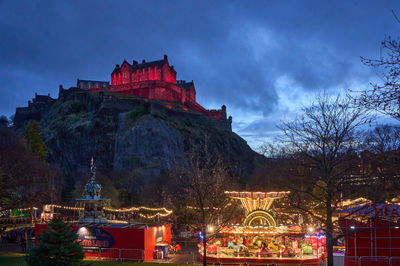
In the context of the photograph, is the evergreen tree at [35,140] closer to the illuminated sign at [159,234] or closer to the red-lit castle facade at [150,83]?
the illuminated sign at [159,234]

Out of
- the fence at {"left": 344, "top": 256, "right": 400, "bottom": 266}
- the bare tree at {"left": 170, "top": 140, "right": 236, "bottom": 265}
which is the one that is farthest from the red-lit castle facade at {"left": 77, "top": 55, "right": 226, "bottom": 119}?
the fence at {"left": 344, "top": 256, "right": 400, "bottom": 266}

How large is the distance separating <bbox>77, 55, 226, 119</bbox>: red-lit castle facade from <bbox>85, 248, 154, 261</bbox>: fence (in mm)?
81691

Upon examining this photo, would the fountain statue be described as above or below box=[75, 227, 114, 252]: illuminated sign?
above

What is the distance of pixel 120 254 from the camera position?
2456 cm

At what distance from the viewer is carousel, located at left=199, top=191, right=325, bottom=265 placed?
22.5m

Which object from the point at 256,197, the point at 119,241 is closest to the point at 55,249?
the point at 119,241

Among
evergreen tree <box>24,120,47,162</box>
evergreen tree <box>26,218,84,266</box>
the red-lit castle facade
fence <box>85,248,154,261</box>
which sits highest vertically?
the red-lit castle facade

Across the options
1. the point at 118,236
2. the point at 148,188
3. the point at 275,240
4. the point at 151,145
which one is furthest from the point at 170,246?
the point at 151,145

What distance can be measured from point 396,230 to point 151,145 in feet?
223

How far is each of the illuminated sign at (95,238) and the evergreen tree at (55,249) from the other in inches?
434

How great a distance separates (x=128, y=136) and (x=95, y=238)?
6120 cm

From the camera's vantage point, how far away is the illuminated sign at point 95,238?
2538cm

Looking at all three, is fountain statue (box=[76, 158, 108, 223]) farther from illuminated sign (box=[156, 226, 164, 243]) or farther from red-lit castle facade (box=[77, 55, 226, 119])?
red-lit castle facade (box=[77, 55, 226, 119])

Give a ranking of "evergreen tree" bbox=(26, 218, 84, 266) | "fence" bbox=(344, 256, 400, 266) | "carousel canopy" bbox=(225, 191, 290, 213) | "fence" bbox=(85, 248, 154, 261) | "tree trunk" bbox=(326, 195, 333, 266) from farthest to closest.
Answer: "fence" bbox=(85, 248, 154, 261)
"carousel canopy" bbox=(225, 191, 290, 213)
"fence" bbox=(344, 256, 400, 266)
"tree trunk" bbox=(326, 195, 333, 266)
"evergreen tree" bbox=(26, 218, 84, 266)
